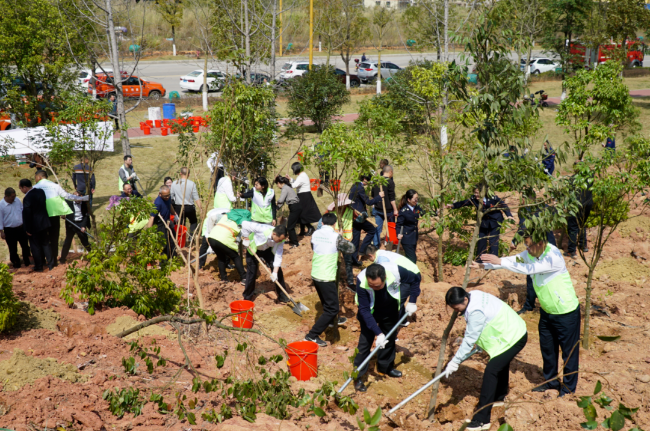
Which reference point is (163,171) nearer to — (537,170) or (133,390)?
(133,390)

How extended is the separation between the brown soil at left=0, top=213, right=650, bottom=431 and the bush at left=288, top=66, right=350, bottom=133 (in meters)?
10.2

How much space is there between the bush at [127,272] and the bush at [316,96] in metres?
11.6

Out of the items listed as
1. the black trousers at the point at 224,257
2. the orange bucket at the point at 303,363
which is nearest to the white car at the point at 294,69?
the black trousers at the point at 224,257

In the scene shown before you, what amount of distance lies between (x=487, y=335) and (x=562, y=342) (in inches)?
42.1

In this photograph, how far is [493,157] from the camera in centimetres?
477

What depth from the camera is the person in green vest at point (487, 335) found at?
15.6 feet

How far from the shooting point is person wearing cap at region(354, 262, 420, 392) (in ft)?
17.8

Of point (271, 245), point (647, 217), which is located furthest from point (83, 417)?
point (647, 217)

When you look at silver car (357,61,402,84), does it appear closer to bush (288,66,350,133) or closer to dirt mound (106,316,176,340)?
bush (288,66,350,133)

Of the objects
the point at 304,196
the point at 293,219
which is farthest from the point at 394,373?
the point at 304,196

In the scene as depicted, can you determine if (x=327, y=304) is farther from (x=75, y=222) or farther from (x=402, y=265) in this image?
(x=75, y=222)

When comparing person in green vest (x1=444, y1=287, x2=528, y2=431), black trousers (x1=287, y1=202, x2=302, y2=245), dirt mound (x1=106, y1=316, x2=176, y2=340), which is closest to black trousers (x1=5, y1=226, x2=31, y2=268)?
dirt mound (x1=106, y1=316, x2=176, y2=340)

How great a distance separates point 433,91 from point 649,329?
476 cm

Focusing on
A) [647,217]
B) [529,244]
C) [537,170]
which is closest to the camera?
[537,170]
